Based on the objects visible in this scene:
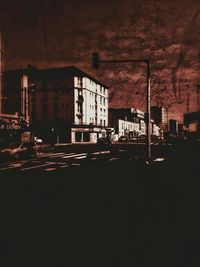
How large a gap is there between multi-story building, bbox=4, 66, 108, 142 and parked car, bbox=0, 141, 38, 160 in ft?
148

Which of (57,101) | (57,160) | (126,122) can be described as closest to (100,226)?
(57,160)

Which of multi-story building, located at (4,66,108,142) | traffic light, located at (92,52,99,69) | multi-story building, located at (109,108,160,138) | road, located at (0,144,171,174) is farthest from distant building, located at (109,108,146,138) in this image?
traffic light, located at (92,52,99,69)

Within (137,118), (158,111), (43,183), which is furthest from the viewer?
(158,111)

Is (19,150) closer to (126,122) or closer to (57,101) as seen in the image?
(57,101)

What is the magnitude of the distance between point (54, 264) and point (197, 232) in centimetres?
260

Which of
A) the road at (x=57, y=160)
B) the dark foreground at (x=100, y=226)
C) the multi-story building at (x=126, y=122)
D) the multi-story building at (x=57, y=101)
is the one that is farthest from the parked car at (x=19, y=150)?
the multi-story building at (x=126, y=122)

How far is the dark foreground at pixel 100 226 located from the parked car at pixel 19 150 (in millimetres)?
10032

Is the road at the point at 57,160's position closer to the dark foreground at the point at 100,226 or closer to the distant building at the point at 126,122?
the dark foreground at the point at 100,226

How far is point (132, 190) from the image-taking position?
921 cm

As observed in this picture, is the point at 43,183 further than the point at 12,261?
Yes

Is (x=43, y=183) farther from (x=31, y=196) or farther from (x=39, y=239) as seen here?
(x=39, y=239)

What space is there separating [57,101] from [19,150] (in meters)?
52.4

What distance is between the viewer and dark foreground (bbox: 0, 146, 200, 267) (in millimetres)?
4004

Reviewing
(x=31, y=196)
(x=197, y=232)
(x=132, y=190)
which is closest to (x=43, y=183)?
(x=31, y=196)
